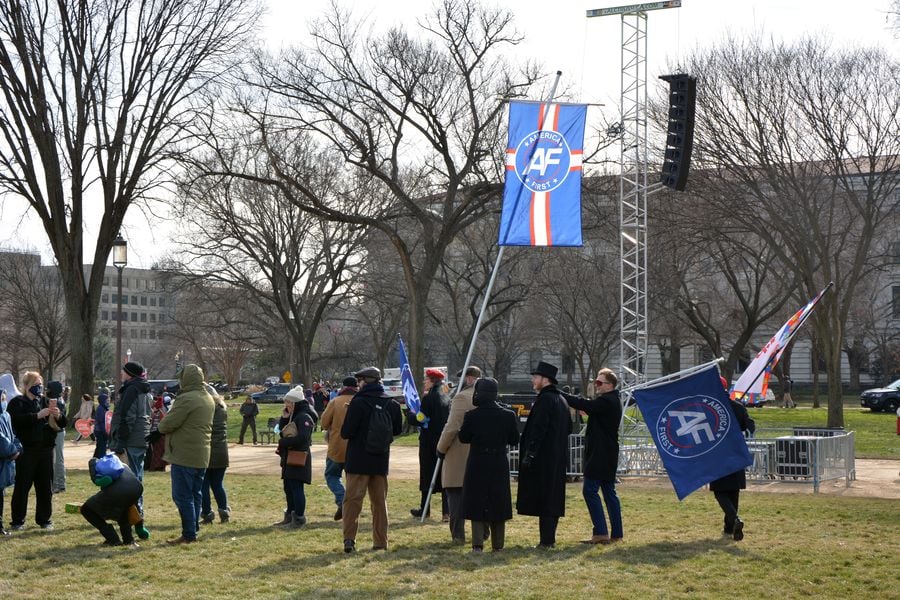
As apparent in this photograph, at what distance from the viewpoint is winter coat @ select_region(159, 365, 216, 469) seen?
1050 cm

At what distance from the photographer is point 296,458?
11.8m

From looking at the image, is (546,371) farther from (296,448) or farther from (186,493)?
(186,493)

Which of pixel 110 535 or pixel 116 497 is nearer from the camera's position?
pixel 116 497

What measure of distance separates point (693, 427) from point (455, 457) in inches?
99.5

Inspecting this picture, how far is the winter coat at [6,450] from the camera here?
416 inches

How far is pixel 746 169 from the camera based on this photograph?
29516 millimetres

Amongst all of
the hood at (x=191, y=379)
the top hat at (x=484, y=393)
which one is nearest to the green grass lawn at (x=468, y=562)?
the top hat at (x=484, y=393)

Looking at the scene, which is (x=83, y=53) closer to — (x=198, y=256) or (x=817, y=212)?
(x=198, y=256)

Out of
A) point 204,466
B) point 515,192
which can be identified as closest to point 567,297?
point 515,192

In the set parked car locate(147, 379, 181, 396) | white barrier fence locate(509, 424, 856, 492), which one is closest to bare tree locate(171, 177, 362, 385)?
parked car locate(147, 379, 181, 396)

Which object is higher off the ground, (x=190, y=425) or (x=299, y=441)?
(x=190, y=425)

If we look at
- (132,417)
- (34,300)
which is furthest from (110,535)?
(34,300)

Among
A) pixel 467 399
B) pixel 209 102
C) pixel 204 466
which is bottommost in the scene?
pixel 204 466

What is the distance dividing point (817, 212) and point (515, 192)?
19.1 meters
